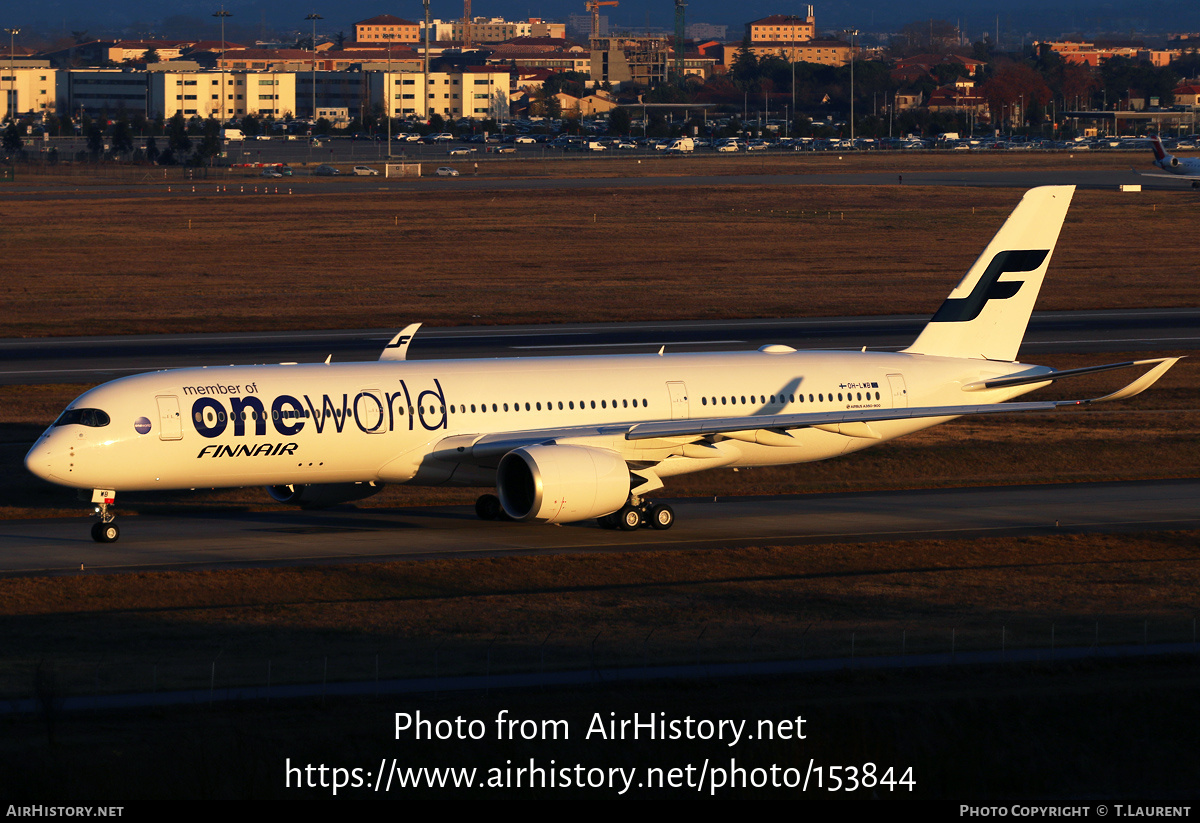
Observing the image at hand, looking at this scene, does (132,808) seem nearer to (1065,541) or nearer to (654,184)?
(1065,541)

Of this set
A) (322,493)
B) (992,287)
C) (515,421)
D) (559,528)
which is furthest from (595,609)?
(992,287)

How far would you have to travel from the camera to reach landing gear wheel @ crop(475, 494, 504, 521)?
44719 mm

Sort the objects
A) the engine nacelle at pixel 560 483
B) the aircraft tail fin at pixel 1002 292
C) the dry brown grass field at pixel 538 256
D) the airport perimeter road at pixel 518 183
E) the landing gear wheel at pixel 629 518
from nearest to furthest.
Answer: the engine nacelle at pixel 560 483 < the landing gear wheel at pixel 629 518 < the aircraft tail fin at pixel 1002 292 < the dry brown grass field at pixel 538 256 < the airport perimeter road at pixel 518 183

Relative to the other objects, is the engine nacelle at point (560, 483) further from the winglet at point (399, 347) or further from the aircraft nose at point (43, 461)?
the aircraft nose at point (43, 461)

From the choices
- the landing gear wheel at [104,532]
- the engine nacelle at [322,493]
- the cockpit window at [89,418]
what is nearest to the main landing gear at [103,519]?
the landing gear wheel at [104,532]

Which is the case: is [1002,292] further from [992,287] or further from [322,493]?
[322,493]

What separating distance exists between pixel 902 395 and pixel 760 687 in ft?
67.8

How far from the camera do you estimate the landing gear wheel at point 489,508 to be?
4472cm

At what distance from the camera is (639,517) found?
4344 cm

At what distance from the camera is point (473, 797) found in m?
24.8

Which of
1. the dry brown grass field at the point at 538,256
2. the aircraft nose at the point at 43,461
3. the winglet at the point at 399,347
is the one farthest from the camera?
the dry brown grass field at the point at 538,256

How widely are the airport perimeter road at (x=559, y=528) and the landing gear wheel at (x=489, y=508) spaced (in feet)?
1.63

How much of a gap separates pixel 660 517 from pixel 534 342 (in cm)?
3216

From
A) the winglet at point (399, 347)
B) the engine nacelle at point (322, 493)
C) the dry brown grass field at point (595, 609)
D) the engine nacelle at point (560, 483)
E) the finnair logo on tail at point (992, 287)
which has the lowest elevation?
the dry brown grass field at point (595, 609)
